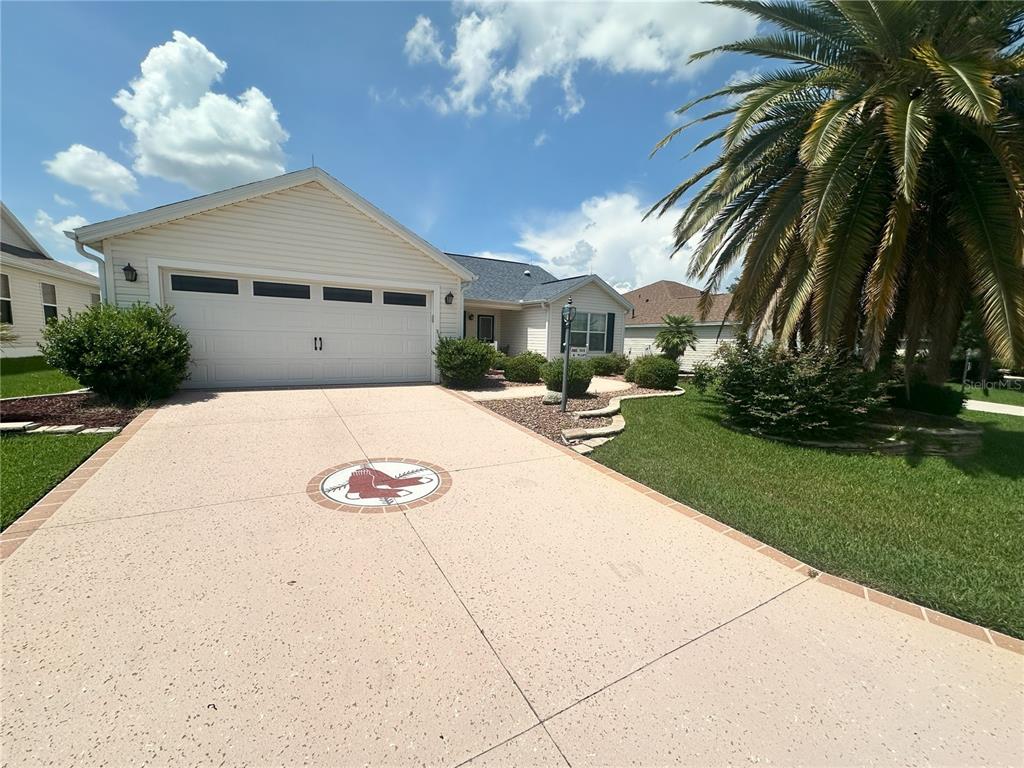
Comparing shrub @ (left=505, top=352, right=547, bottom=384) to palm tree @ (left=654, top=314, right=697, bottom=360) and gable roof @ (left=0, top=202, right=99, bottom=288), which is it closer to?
palm tree @ (left=654, top=314, right=697, bottom=360)

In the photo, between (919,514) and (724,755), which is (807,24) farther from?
(724,755)

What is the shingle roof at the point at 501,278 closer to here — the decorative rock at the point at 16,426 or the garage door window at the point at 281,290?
the garage door window at the point at 281,290

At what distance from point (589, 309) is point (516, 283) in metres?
4.28

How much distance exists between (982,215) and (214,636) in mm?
8748

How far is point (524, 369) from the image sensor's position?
39.4ft

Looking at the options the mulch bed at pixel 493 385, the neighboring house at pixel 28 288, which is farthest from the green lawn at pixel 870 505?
the neighboring house at pixel 28 288

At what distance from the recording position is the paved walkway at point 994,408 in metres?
11.6

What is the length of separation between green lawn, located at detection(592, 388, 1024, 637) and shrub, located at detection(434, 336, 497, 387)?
14.9ft

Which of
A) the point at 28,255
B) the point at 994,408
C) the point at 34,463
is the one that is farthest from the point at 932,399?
the point at 28,255

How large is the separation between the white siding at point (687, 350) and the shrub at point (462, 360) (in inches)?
508

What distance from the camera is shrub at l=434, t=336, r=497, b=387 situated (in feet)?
33.5

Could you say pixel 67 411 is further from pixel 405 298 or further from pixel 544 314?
pixel 544 314

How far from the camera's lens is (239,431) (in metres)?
5.98

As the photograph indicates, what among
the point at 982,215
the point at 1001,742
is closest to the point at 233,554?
the point at 1001,742
